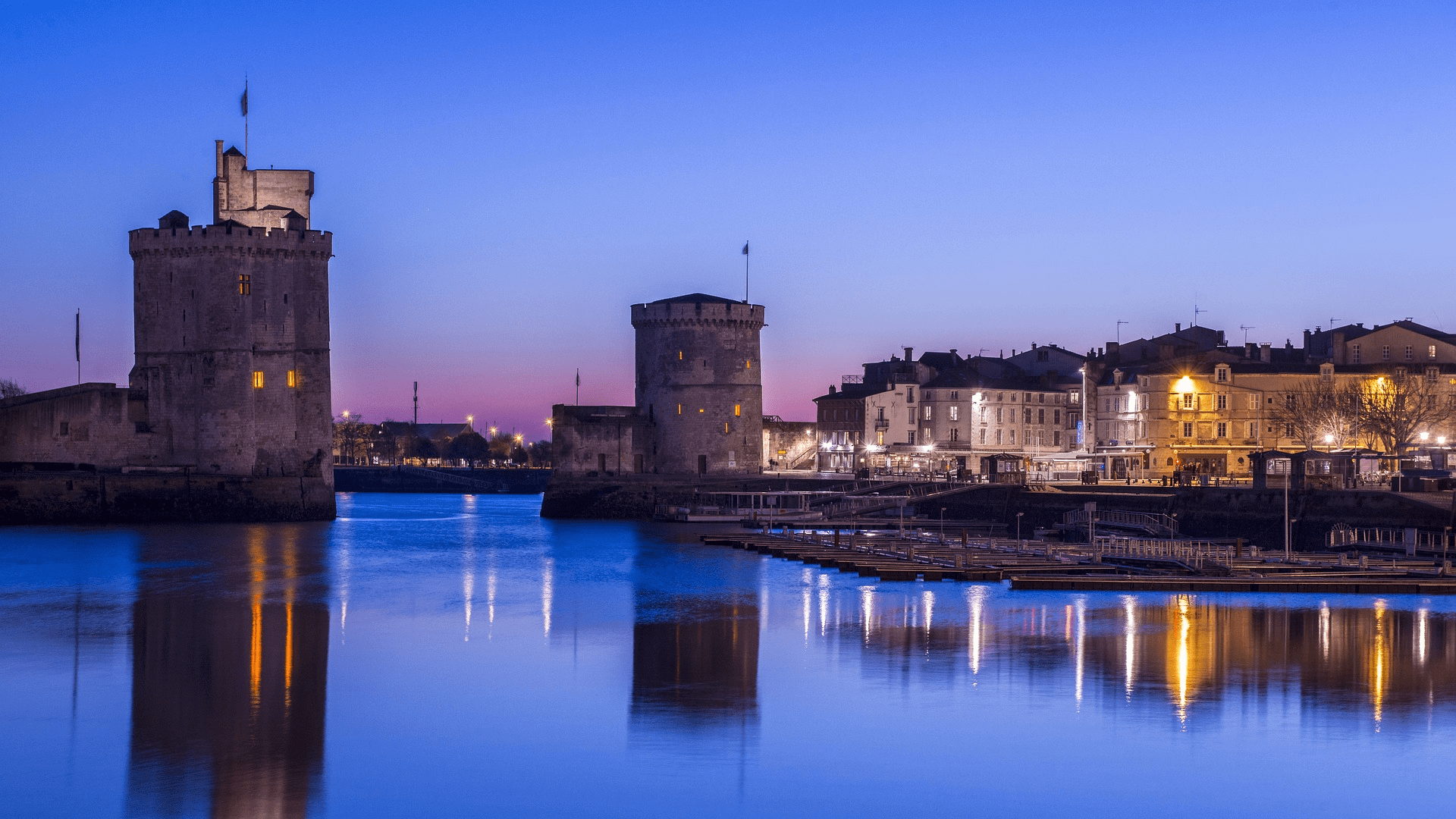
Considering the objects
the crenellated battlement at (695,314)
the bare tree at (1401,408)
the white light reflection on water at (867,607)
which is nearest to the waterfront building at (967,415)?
the crenellated battlement at (695,314)

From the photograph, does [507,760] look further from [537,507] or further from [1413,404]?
[537,507]

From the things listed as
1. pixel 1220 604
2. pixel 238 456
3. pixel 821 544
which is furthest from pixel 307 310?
pixel 1220 604

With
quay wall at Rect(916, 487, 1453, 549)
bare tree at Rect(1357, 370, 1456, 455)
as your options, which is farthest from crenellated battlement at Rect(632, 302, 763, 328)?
bare tree at Rect(1357, 370, 1456, 455)

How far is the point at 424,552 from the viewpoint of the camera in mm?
49938

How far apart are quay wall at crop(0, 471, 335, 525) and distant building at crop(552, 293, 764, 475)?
1287 centimetres

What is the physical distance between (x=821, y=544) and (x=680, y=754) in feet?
91.5

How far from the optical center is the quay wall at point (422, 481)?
4685 inches

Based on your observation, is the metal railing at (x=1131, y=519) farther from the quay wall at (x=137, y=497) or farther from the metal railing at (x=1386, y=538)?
the quay wall at (x=137, y=497)

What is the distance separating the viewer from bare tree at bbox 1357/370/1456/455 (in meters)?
56.9

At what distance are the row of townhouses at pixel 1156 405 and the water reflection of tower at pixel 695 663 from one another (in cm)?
3159

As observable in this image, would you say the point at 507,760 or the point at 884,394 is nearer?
the point at 507,760

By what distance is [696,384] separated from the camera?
65938 millimetres

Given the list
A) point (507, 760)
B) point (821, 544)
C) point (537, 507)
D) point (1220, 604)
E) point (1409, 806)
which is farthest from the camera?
point (537, 507)

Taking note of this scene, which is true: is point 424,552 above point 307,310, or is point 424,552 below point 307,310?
below
